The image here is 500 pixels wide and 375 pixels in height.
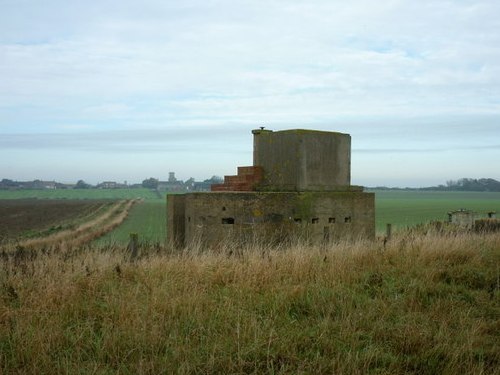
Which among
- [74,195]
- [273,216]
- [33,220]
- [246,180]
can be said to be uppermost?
[246,180]

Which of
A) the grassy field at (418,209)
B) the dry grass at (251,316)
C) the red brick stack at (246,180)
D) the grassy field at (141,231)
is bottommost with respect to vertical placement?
the grassy field at (141,231)

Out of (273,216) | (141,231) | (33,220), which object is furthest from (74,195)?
(273,216)

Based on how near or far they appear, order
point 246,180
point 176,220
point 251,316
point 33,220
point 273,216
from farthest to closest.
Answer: point 33,220 → point 176,220 → point 246,180 → point 273,216 → point 251,316

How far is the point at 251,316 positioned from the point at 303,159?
5.71 m

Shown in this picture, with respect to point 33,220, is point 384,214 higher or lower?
higher

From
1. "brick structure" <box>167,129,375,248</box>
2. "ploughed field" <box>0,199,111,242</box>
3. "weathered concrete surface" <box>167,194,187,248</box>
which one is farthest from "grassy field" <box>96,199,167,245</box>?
"ploughed field" <box>0,199,111,242</box>

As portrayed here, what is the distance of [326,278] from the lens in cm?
530

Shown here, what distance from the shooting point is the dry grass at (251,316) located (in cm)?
334

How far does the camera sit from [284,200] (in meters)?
9.04

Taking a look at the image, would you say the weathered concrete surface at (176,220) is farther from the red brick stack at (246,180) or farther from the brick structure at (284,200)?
the red brick stack at (246,180)

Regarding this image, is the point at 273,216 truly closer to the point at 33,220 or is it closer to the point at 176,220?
the point at 176,220

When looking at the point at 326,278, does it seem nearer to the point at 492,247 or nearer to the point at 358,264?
the point at 358,264

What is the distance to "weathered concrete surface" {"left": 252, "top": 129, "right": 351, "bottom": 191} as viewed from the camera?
944 cm

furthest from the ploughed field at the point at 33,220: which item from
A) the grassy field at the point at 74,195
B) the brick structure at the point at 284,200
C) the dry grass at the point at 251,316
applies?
the grassy field at the point at 74,195
